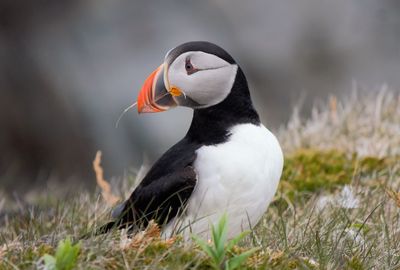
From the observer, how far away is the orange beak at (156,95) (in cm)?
472

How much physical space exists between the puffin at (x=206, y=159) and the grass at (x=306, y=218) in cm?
20

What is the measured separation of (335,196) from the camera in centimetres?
614

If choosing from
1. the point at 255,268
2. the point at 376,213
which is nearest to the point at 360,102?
the point at 376,213

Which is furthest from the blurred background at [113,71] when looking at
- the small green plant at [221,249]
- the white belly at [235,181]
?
the small green plant at [221,249]

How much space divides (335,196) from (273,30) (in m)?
5.88

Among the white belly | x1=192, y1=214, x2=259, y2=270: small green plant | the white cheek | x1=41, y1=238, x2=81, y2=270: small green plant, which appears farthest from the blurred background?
x1=41, y1=238, x2=81, y2=270: small green plant

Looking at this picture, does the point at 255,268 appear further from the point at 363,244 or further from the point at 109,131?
the point at 109,131

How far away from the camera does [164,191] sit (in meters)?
4.65

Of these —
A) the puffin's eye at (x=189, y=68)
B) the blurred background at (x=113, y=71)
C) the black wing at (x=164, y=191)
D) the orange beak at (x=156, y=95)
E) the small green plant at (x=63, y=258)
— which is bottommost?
the blurred background at (x=113, y=71)

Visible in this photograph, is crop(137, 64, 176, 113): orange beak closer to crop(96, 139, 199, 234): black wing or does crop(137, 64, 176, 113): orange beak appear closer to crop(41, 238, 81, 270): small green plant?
crop(96, 139, 199, 234): black wing

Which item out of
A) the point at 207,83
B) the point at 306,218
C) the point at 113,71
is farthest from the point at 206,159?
the point at 113,71

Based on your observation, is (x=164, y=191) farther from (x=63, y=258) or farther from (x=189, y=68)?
(x=63, y=258)

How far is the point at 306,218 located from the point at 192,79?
47.2 inches

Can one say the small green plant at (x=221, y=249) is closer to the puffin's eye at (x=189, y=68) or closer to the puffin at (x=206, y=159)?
the puffin at (x=206, y=159)
